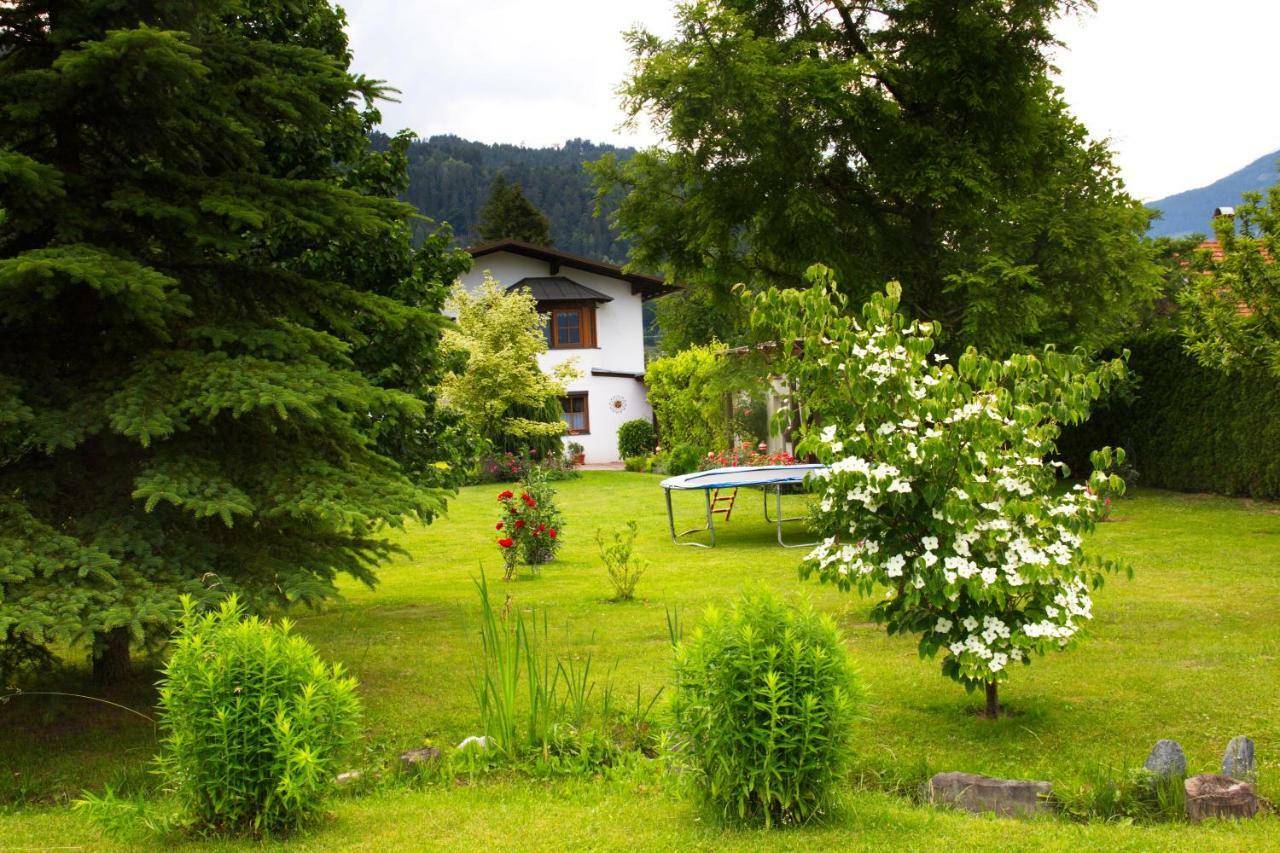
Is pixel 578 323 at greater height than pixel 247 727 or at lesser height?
greater

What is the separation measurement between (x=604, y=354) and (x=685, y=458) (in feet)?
38.9

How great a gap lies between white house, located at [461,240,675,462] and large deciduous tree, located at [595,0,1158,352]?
54.0ft

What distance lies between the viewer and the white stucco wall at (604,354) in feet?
124

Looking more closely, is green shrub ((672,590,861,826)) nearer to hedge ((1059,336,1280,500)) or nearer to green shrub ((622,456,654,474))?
hedge ((1059,336,1280,500))

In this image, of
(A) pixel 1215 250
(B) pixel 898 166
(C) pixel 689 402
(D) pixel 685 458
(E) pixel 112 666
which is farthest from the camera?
(C) pixel 689 402

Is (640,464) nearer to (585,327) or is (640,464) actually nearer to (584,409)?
(584,409)

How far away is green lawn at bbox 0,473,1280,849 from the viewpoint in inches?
181

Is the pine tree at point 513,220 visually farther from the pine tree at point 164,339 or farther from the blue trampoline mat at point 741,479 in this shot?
the pine tree at point 164,339

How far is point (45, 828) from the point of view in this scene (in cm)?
498

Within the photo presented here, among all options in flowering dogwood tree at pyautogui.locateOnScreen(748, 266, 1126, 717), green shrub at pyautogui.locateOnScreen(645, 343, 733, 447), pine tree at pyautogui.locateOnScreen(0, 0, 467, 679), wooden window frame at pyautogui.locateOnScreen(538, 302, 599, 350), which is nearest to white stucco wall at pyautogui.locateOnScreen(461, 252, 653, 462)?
Answer: wooden window frame at pyautogui.locateOnScreen(538, 302, 599, 350)

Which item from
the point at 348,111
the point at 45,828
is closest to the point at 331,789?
the point at 45,828

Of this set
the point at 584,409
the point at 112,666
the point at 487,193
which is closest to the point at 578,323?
the point at 584,409

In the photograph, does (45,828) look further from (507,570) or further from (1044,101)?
(1044,101)

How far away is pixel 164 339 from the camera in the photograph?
6527 millimetres
